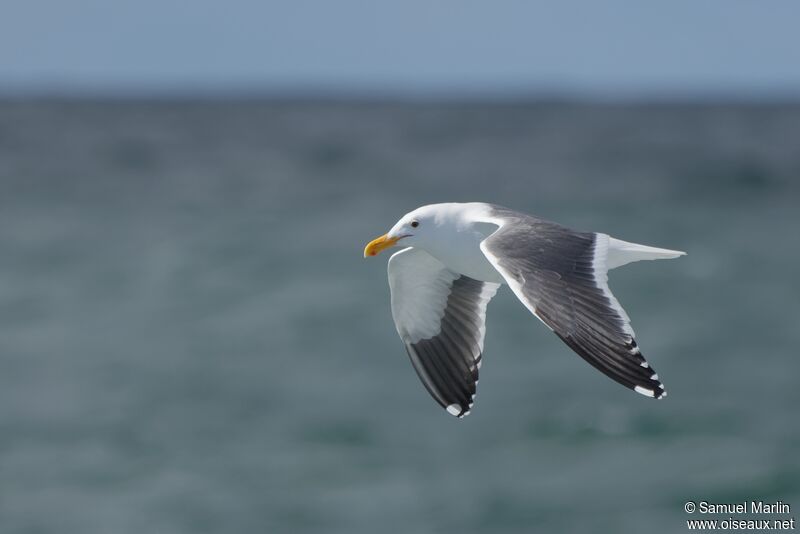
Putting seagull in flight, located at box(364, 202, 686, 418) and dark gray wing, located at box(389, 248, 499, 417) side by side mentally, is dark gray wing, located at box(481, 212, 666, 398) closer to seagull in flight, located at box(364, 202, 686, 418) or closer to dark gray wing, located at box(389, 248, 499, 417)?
seagull in flight, located at box(364, 202, 686, 418)

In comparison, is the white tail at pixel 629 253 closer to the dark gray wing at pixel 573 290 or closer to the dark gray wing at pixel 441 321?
the dark gray wing at pixel 573 290

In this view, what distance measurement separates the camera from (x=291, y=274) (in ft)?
89.0

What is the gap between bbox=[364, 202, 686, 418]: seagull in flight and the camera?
21.9ft

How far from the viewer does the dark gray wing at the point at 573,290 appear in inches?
256

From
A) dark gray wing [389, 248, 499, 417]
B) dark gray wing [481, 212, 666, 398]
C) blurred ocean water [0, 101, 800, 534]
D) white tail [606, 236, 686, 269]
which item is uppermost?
blurred ocean water [0, 101, 800, 534]

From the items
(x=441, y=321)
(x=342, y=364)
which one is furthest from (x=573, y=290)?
(x=342, y=364)

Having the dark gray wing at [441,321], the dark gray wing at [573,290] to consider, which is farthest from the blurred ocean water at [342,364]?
the dark gray wing at [573,290]

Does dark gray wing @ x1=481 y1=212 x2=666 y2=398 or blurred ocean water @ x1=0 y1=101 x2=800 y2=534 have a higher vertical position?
blurred ocean water @ x1=0 y1=101 x2=800 y2=534

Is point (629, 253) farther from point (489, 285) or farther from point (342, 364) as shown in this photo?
point (342, 364)

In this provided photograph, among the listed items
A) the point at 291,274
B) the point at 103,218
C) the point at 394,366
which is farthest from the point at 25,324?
the point at 103,218

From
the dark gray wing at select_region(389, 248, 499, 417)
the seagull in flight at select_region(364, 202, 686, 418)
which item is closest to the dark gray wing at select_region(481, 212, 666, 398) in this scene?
the seagull in flight at select_region(364, 202, 686, 418)

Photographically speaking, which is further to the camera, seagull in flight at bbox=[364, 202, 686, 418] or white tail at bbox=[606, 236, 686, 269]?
white tail at bbox=[606, 236, 686, 269]

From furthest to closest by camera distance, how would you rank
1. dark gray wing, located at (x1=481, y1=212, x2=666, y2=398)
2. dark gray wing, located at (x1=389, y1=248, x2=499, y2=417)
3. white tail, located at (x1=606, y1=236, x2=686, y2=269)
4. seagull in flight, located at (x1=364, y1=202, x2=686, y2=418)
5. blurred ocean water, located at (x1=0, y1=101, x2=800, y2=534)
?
blurred ocean water, located at (x1=0, y1=101, x2=800, y2=534)
dark gray wing, located at (x1=389, y1=248, x2=499, y2=417)
white tail, located at (x1=606, y1=236, x2=686, y2=269)
seagull in flight, located at (x1=364, y1=202, x2=686, y2=418)
dark gray wing, located at (x1=481, y1=212, x2=666, y2=398)

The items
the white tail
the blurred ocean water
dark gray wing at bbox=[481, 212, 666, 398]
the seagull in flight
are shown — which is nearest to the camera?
dark gray wing at bbox=[481, 212, 666, 398]
